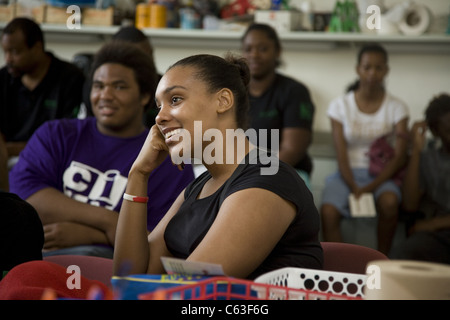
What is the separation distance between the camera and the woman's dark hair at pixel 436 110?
354 centimetres

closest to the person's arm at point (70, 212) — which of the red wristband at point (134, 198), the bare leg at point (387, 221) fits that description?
the red wristband at point (134, 198)

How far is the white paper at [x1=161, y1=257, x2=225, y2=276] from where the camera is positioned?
3.28 feet

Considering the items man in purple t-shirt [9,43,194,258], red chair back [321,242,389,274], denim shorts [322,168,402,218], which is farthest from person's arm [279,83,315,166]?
red chair back [321,242,389,274]

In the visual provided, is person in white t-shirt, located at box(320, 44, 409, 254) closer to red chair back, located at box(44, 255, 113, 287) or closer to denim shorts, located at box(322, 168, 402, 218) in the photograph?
denim shorts, located at box(322, 168, 402, 218)

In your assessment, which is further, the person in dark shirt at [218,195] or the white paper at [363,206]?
the white paper at [363,206]

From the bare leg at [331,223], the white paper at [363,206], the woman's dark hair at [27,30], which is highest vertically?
the woman's dark hair at [27,30]

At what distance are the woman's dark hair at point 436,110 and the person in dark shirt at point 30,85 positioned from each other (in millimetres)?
2033

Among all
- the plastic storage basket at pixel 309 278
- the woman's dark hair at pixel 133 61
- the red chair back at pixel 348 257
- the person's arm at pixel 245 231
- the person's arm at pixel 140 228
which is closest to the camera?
the plastic storage basket at pixel 309 278

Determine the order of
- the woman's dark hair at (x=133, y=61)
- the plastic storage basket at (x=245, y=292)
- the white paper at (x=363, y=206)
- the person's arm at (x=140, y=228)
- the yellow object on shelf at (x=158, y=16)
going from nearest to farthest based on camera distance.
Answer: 1. the plastic storage basket at (x=245, y=292)
2. the person's arm at (x=140, y=228)
3. the woman's dark hair at (x=133, y=61)
4. the white paper at (x=363, y=206)
5. the yellow object on shelf at (x=158, y=16)

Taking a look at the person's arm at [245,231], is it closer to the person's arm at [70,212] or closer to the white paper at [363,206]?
the person's arm at [70,212]

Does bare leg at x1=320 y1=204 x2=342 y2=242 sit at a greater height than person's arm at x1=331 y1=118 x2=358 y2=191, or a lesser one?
lesser

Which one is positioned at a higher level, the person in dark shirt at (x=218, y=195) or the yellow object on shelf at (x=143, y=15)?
the yellow object on shelf at (x=143, y=15)

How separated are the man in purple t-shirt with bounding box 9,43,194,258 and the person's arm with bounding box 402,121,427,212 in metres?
1.74
